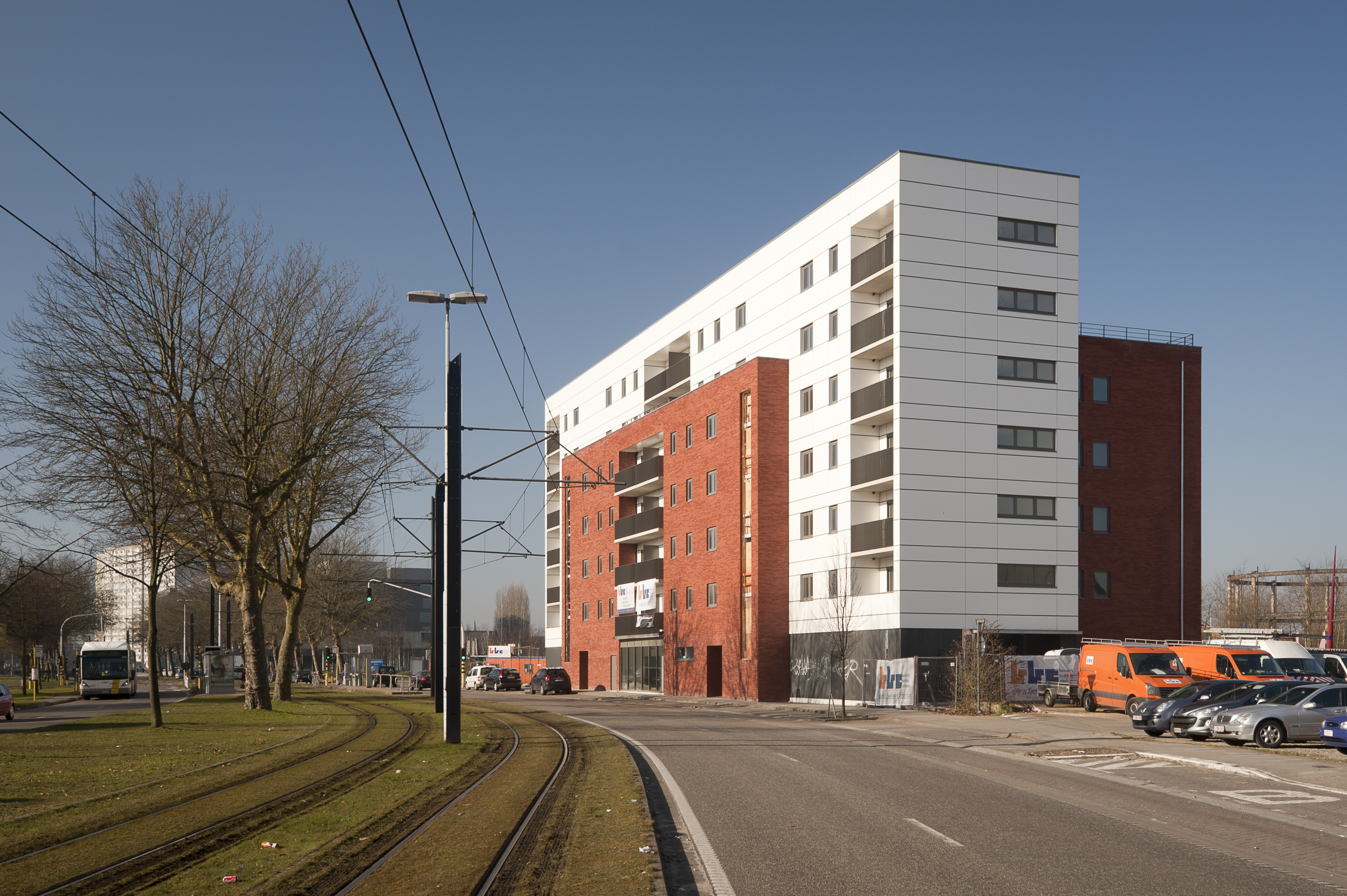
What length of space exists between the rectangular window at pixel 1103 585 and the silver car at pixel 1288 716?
2697cm

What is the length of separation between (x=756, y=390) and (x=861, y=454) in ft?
26.1

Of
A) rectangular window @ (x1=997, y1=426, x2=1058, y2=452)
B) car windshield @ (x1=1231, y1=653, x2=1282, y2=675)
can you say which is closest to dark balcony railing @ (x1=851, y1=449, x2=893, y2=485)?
rectangular window @ (x1=997, y1=426, x2=1058, y2=452)

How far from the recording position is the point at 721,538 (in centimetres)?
5966

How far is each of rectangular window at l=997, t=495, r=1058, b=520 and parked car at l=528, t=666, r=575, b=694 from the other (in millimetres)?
29909

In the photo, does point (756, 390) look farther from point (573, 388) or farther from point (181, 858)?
point (181, 858)

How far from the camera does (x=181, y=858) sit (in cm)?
1105

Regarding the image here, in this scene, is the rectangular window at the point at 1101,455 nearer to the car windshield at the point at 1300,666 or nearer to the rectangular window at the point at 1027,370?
the rectangular window at the point at 1027,370

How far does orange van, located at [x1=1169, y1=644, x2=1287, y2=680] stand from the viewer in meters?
36.2

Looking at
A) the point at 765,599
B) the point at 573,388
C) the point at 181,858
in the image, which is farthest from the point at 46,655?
the point at 181,858

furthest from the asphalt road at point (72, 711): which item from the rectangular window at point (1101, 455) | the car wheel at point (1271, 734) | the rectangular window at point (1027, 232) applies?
the rectangular window at point (1101, 455)

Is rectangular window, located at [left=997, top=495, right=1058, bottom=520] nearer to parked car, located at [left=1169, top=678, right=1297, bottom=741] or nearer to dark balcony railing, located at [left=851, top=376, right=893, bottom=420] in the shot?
dark balcony railing, located at [left=851, top=376, right=893, bottom=420]

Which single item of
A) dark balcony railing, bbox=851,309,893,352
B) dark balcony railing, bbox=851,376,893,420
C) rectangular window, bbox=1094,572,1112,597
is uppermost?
dark balcony railing, bbox=851,309,893,352

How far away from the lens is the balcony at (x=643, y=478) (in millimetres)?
69250

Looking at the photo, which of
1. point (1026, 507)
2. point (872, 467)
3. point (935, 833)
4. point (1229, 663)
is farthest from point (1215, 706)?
point (872, 467)
